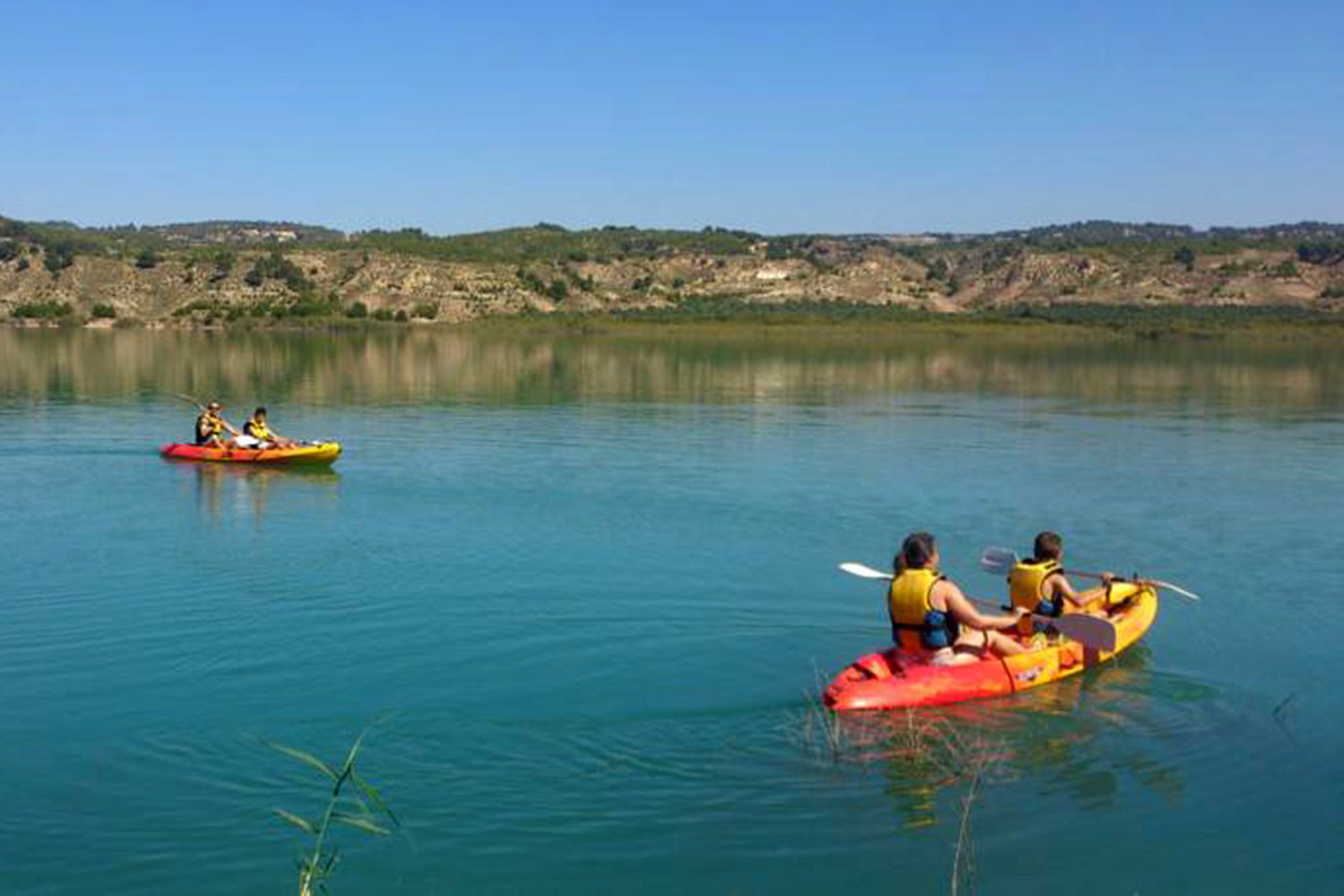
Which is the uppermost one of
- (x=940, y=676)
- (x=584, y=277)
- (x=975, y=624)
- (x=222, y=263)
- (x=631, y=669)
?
(x=222, y=263)

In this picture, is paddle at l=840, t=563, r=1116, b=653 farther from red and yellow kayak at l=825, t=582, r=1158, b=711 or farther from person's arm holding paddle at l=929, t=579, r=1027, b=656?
person's arm holding paddle at l=929, t=579, r=1027, b=656

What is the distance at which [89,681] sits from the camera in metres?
13.6

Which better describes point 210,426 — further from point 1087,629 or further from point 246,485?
point 1087,629

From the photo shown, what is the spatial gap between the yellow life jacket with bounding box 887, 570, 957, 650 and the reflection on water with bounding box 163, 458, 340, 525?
13.1 metres

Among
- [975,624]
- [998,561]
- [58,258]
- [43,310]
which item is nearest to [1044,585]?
[998,561]

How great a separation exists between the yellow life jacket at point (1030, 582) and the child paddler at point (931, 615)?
1.31m

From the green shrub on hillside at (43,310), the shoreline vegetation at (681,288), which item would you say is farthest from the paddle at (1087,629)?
the green shrub on hillside at (43,310)

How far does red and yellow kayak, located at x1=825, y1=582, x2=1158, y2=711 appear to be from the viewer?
41.9ft

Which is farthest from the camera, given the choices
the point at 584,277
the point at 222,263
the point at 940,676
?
the point at 584,277

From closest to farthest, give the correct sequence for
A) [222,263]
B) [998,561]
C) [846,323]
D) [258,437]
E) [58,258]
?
1. [998,561]
2. [258,437]
3. [846,323]
4. [222,263]
5. [58,258]

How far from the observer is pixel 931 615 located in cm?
1296

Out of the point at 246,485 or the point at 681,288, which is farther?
the point at 681,288

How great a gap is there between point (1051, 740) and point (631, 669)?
403 cm

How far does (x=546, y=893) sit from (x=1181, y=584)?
12.1 meters
